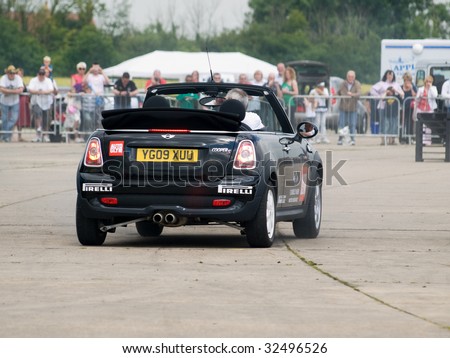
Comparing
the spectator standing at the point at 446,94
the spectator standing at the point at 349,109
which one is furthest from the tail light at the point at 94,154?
the spectator standing at the point at 349,109

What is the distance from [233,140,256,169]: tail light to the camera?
40.7 ft

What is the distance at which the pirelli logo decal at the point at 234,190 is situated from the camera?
40.5ft

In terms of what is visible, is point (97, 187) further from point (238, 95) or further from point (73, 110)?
point (73, 110)

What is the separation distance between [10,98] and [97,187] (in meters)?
23.8

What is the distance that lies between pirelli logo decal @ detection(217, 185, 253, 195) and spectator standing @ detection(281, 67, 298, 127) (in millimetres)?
23767

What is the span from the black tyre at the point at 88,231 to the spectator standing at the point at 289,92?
2346 cm

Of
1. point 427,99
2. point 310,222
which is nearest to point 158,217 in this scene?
point 310,222

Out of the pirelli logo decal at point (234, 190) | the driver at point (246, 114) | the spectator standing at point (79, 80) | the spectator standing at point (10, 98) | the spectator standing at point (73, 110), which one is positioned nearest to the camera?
the pirelli logo decal at point (234, 190)

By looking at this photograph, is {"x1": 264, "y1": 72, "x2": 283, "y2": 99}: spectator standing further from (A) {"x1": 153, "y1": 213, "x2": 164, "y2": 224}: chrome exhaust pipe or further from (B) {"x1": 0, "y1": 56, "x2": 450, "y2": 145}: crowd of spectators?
(A) {"x1": 153, "y1": 213, "x2": 164, "y2": 224}: chrome exhaust pipe

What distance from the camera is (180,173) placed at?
12.3 meters

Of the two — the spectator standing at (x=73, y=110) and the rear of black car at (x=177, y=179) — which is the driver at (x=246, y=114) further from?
the spectator standing at (x=73, y=110)

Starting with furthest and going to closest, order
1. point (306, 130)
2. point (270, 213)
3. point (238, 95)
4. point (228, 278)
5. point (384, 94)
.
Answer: point (384, 94), point (306, 130), point (238, 95), point (270, 213), point (228, 278)

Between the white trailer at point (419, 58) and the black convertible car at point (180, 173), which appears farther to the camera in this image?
the white trailer at point (419, 58)

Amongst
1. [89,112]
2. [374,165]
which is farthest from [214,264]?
[89,112]
